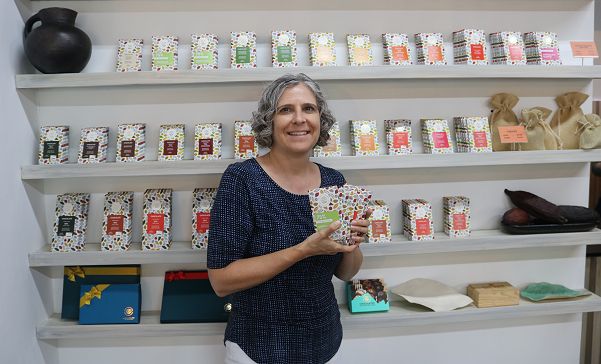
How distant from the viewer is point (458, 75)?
2422 mm

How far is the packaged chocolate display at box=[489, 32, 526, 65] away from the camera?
254 centimetres

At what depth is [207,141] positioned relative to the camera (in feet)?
7.88

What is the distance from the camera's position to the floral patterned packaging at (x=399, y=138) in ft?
8.17

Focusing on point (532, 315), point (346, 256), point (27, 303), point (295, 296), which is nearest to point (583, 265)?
point (532, 315)

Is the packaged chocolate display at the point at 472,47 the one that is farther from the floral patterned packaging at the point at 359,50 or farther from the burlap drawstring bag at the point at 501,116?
the floral patterned packaging at the point at 359,50

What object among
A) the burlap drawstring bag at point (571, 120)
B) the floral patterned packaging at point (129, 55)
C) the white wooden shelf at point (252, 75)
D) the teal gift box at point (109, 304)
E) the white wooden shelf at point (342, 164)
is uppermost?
the floral patterned packaging at point (129, 55)

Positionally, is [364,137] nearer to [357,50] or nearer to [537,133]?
[357,50]

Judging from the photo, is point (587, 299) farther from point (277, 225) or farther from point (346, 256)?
point (277, 225)

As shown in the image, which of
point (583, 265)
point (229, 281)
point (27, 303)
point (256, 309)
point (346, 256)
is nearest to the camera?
point (229, 281)

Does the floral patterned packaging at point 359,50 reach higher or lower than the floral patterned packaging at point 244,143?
higher

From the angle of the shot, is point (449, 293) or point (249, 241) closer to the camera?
point (249, 241)

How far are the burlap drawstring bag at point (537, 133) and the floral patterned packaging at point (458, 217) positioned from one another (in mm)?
445

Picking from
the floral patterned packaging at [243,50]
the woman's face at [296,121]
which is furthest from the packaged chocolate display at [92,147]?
the woman's face at [296,121]

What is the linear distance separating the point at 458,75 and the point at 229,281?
1.50 m
